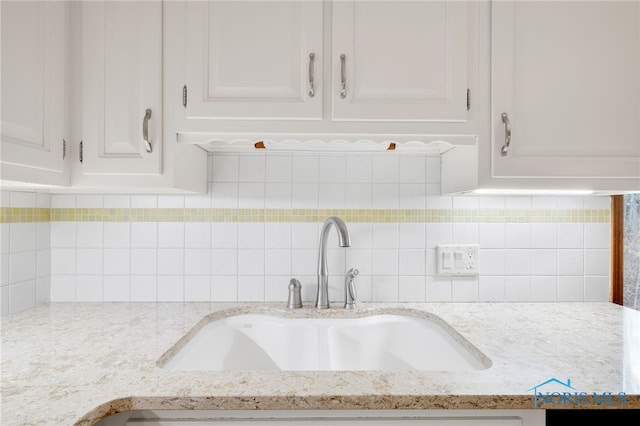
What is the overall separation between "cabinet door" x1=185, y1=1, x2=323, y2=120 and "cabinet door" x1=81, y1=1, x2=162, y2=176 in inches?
4.6

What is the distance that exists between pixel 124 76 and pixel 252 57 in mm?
394

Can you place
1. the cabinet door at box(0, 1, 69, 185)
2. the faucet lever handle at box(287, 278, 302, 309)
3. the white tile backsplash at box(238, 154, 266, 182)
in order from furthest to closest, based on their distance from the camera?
the white tile backsplash at box(238, 154, 266, 182), the faucet lever handle at box(287, 278, 302, 309), the cabinet door at box(0, 1, 69, 185)

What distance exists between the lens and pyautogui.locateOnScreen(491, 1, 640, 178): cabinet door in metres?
1.18

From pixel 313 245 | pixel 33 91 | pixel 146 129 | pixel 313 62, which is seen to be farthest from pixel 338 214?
pixel 33 91

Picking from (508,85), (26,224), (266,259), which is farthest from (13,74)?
(508,85)

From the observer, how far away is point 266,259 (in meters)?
1.55

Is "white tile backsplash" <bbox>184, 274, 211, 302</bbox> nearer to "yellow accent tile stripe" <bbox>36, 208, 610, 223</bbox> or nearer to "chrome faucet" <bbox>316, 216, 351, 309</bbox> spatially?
"yellow accent tile stripe" <bbox>36, 208, 610, 223</bbox>

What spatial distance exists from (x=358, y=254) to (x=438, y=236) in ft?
1.08

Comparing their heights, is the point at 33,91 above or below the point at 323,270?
above

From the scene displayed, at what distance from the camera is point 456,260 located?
1549mm

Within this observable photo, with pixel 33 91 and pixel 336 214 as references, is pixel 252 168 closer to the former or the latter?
pixel 336 214

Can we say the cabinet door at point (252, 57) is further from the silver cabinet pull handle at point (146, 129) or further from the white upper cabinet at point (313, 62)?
the silver cabinet pull handle at point (146, 129)

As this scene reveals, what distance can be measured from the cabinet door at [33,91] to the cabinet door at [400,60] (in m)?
0.81

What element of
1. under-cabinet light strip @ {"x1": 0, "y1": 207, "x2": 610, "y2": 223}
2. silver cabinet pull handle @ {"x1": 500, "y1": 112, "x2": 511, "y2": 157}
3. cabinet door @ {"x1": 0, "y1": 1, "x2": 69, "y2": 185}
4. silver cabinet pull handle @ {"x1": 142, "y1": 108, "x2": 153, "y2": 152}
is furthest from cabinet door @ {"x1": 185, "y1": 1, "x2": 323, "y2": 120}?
silver cabinet pull handle @ {"x1": 500, "y1": 112, "x2": 511, "y2": 157}
